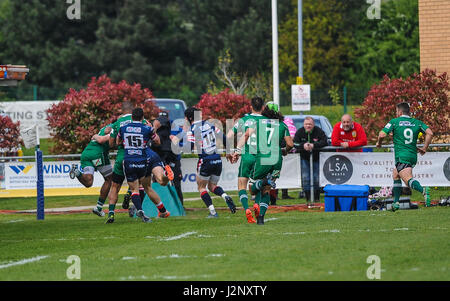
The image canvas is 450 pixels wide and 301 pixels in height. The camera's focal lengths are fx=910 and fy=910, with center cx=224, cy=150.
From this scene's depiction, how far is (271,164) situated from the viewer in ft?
48.3

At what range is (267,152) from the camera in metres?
14.8

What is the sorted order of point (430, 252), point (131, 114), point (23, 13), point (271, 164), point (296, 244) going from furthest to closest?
1. point (23, 13)
2. point (131, 114)
3. point (271, 164)
4. point (296, 244)
5. point (430, 252)

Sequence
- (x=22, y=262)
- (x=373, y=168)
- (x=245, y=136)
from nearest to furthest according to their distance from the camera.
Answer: (x=22, y=262), (x=245, y=136), (x=373, y=168)

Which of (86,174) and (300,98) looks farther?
(300,98)

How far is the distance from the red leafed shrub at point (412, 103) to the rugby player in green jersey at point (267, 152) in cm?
805

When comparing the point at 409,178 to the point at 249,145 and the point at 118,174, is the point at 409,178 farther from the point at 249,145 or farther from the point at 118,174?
the point at 118,174

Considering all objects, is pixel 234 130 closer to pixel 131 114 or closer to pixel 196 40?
pixel 131 114

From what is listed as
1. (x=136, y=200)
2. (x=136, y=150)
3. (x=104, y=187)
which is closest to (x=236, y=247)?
(x=136, y=150)

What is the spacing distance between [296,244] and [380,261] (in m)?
2.03

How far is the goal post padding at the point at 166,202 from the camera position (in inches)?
A: 691

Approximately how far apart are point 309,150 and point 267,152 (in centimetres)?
566

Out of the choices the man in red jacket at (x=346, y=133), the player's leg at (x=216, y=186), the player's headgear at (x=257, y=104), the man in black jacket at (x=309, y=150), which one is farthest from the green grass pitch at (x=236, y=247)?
the man in red jacket at (x=346, y=133)
